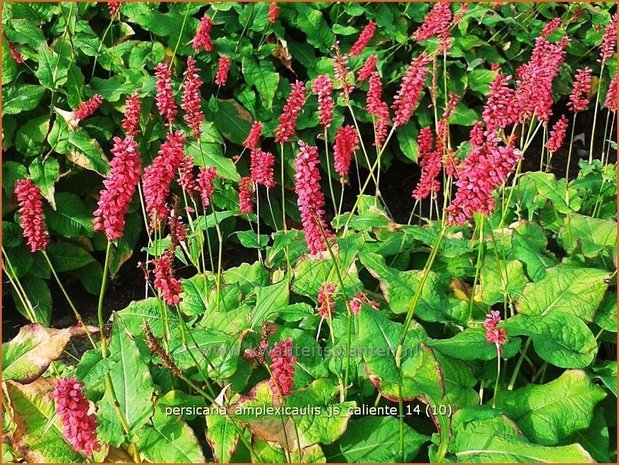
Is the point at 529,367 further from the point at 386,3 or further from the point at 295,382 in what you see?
the point at 386,3

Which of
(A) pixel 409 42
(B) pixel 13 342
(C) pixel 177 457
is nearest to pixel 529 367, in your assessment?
(C) pixel 177 457

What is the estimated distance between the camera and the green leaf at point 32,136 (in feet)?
13.1

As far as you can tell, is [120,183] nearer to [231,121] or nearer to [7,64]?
[7,64]

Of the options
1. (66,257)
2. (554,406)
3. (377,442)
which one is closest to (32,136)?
(66,257)

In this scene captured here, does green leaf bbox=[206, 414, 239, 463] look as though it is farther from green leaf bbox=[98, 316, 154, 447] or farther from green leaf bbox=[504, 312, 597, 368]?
green leaf bbox=[504, 312, 597, 368]

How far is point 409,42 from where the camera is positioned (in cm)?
525

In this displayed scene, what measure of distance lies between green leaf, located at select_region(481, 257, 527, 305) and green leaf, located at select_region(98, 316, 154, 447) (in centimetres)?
141

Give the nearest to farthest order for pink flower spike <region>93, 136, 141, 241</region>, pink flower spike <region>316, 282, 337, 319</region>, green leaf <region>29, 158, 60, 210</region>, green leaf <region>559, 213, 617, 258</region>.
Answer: pink flower spike <region>93, 136, 141, 241</region>
pink flower spike <region>316, 282, 337, 319</region>
green leaf <region>559, 213, 617, 258</region>
green leaf <region>29, 158, 60, 210</region>

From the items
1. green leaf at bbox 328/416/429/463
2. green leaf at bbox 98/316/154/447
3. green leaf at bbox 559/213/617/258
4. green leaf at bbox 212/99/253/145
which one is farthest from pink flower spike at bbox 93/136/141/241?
green leaf at bbox 212/99/253/145

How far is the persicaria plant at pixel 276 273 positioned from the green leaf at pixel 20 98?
2 cm

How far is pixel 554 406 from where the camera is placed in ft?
8.14

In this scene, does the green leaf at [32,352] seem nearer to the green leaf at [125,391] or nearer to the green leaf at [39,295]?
the green leaf at [125,391]

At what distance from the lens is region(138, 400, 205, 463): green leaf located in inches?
92.0

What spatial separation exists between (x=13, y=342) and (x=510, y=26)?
4.42 m
